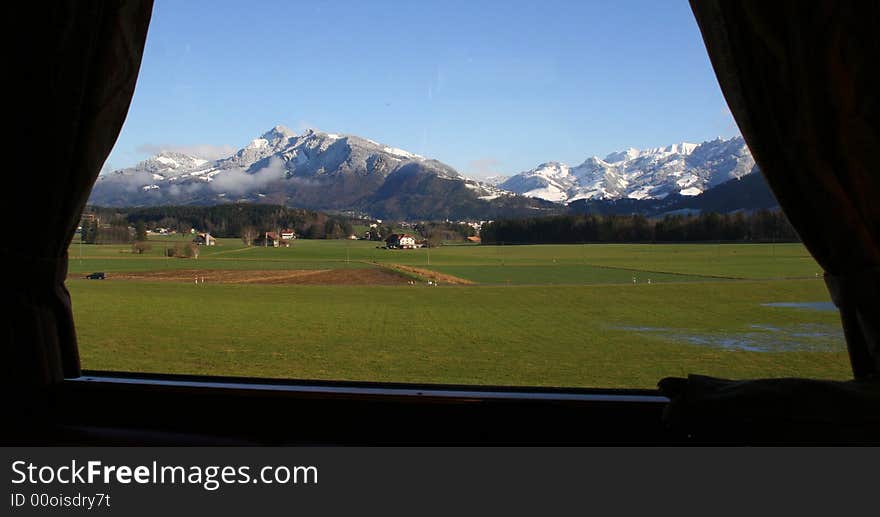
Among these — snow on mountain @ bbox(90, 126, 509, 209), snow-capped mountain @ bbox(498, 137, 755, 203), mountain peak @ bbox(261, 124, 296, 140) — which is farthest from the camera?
mountain peak @ bbox(261, 124, 296, 140)

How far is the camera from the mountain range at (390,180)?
262 cm

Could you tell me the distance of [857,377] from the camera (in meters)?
1.37

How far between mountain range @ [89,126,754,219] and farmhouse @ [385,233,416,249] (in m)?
0.14

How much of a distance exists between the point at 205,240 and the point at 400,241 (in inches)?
52.9

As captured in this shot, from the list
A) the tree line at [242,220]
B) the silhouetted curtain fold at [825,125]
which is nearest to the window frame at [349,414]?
the silhouetted curtain fold at [825,125]

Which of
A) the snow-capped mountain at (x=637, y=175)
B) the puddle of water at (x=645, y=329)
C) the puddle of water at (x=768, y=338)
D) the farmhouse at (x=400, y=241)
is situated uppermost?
the snow-capped mountain at (x=637, y=175)

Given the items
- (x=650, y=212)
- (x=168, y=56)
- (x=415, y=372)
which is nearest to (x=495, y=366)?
(x=415, y=372)

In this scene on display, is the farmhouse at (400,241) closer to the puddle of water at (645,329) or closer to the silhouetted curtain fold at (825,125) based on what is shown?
the puddle of water at (645,329)

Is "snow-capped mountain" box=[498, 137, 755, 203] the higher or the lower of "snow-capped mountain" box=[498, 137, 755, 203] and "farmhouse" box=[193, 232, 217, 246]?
the higher

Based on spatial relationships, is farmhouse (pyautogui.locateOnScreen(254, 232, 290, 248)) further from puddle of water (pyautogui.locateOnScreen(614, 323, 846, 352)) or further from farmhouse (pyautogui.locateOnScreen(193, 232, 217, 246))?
puddle of water (pyautogui.locateOnScreen(614, 323, 846, 352))

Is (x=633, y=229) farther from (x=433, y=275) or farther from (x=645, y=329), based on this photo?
(x=433, y=275)

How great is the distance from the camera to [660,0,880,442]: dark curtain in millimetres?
1300

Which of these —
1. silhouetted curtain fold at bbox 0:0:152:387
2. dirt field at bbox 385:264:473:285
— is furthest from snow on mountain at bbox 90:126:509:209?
dirt field at bbox 385:264:473:285
